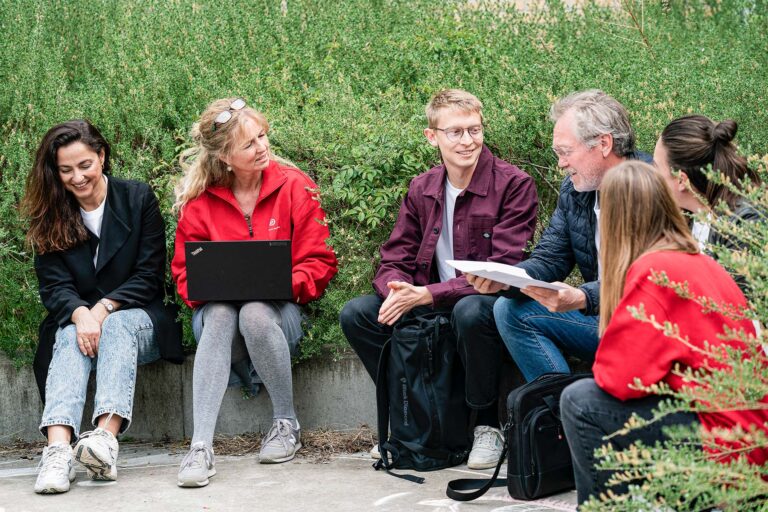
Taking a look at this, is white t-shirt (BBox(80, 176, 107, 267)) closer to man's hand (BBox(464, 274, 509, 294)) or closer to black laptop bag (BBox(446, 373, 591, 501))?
man's hand (BBox(464, 274, 509, 294))

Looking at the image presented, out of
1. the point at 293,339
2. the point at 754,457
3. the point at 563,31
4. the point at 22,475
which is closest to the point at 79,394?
the point at 22,475

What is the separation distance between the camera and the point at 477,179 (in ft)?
16.8

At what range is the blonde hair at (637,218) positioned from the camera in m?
3.34

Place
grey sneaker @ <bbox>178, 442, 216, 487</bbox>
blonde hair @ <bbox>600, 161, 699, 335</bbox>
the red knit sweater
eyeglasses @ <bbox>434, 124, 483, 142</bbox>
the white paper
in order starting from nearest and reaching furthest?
the red knit sweater → blonde hair @ <bbox>600, 161, 699, 335</bbox> → the white paper → grey sneaker @ <bbox>178, 442, 216, 487</bbox> → eyeglasses @ <bbox>434, 124, 483, 142</bbox>

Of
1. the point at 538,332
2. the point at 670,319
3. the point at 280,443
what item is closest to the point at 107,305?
the point at 280,443

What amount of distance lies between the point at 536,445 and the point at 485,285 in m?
0.76

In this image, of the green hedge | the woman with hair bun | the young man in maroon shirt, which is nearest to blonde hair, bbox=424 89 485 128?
the young man in maroon shirt

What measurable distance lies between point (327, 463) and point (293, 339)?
0.64 metres

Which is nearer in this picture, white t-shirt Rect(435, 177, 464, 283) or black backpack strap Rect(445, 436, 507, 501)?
black backpack strap Rect(445, 436, 507, 501)

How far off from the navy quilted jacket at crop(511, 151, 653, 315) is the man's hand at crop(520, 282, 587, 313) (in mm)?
519

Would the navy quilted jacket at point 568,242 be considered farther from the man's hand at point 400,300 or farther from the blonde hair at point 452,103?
the blonde hair at point 452,103

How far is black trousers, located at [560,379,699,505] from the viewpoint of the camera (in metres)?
3.34

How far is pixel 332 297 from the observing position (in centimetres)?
545

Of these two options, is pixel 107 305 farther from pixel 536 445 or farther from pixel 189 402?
pixel 536 445
